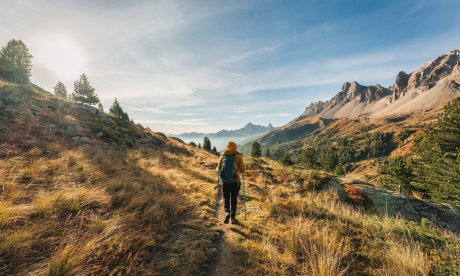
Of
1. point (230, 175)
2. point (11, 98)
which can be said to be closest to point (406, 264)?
point (230, 175)

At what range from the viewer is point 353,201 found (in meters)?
10.4

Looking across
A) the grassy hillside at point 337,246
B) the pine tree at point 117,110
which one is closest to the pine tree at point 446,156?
the grassy hillside at point 337,246

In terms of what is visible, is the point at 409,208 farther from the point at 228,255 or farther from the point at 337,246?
the point at 228,255

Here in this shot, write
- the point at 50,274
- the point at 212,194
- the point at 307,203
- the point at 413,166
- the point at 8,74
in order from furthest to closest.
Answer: the point at 413,166 < the point at 8,74 < the point at 212,194 < the point at 307,203 < the point at 50,274

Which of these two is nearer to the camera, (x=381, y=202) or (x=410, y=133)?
(x=381, y=202)

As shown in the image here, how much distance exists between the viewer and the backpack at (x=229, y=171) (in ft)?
22.4

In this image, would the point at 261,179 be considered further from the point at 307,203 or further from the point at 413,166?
A: the point at 413,166

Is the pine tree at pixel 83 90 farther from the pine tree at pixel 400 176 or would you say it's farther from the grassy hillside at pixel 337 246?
the pine tree at pixel 400 176

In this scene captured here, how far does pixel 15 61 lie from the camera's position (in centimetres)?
4906

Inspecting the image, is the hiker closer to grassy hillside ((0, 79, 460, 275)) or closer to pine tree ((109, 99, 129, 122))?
grassy hillside ((0, 79, 460, 275))

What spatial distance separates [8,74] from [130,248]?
224 feet

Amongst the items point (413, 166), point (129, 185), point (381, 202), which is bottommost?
point (413, 166)

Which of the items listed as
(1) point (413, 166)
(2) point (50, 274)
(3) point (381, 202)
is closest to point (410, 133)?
(1) point (413, 166)

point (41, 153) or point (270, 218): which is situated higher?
point (41, 153)
